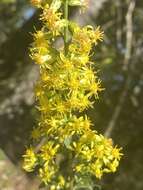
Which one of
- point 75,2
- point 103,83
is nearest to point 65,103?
point 75,2

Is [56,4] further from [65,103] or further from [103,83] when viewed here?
[103,83]

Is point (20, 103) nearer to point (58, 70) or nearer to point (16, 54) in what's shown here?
point (16, 54)

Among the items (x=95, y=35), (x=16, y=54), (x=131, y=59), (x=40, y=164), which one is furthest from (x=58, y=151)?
(x=131, y=59)

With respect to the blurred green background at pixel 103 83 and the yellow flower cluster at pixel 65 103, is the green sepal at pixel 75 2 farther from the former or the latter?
the blurred green background at pixel 103 83

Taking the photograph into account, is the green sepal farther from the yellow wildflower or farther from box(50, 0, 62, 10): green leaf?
the yellow wildflower

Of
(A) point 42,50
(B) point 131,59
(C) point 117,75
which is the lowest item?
(C) point 117,75

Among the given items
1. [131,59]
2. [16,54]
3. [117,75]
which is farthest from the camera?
[117,75]
